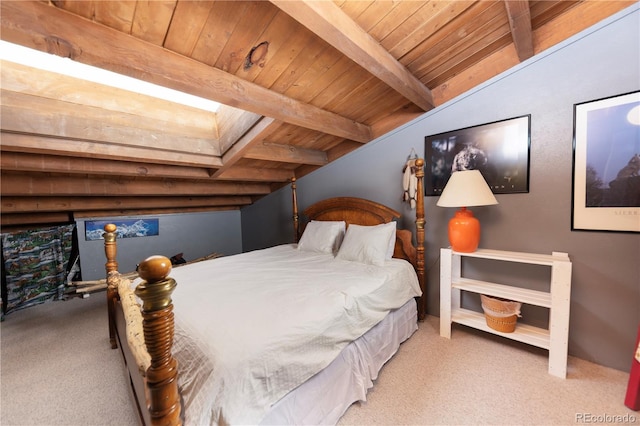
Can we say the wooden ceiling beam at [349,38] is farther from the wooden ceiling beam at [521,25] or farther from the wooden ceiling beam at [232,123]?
the wooden ceiling beam at [232,123]

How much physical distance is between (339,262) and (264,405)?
1433mm

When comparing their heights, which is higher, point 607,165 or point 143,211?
point 607,165

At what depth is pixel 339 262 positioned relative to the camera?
2344 mm

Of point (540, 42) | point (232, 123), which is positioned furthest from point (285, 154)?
point (540, 42)

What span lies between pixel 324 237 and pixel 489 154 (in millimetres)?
1773

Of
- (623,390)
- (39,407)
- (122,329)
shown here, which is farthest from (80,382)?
(623,390)

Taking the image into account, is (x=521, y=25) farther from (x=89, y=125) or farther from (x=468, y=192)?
(x=89, y=125)

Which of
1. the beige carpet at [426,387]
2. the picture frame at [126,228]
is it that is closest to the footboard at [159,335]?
the beige carpet at [426,387]

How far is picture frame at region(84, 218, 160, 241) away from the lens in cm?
344

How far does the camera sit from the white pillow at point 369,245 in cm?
225

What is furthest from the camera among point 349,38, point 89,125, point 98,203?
point 98,203

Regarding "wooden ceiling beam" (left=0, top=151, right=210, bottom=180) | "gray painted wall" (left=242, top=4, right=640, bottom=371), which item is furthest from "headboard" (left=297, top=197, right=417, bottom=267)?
"wooden ceiling beam" (left=0, top=151, right=210, bottom=180)

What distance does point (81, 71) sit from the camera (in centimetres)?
179

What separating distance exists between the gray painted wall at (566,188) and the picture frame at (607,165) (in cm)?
5
